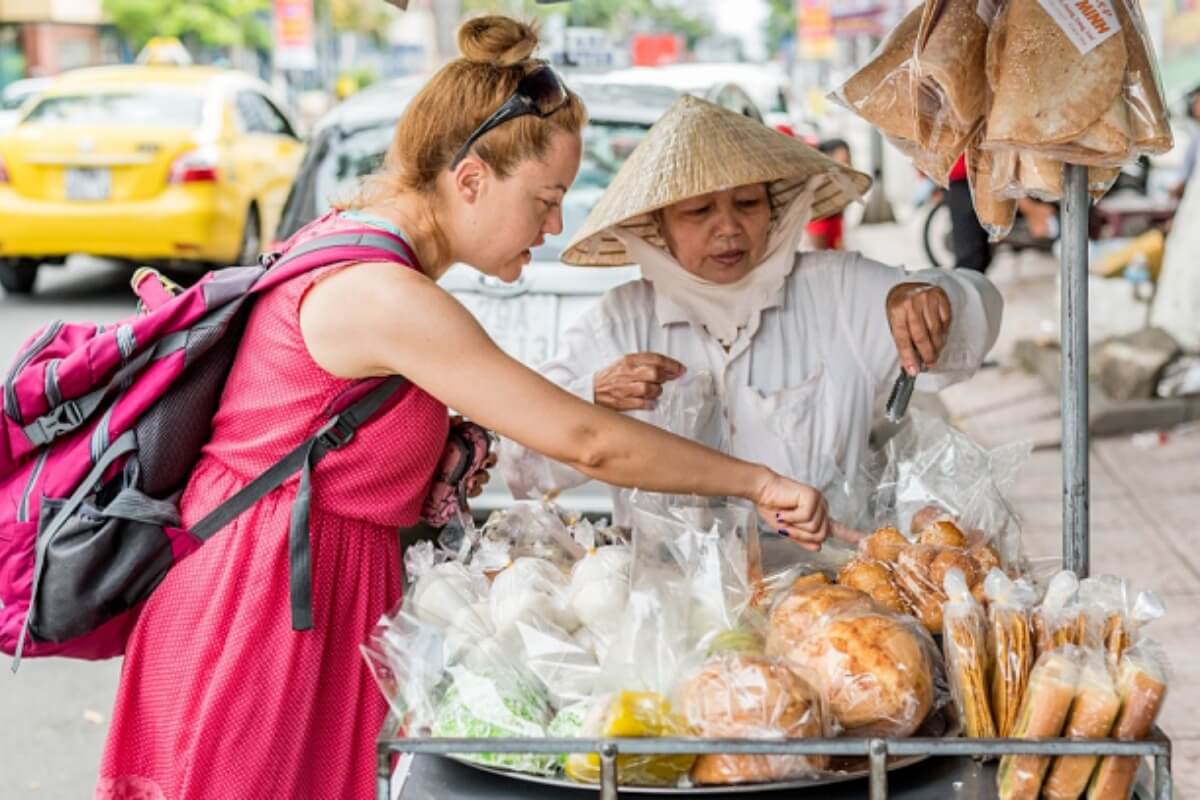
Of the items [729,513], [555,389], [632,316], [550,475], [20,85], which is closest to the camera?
[555,389]

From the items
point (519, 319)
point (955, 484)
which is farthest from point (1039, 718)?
point (519, 319)

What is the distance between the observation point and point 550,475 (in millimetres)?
2834

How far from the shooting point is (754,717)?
1573 mm

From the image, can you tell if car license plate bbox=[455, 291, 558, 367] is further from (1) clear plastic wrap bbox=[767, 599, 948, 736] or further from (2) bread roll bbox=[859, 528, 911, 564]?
(1) clear plastic wrap bbox=[767, 599, 948, 736]

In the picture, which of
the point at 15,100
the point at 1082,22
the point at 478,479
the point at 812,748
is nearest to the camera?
the point at 812,748

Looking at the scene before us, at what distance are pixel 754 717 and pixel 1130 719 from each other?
1.32ft

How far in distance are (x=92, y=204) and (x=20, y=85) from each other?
27.1 ft

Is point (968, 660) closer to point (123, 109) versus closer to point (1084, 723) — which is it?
point (1084, 723)

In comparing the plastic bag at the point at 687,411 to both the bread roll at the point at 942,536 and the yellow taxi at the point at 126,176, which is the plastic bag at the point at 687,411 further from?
the yellow taxi at the point at 126,176

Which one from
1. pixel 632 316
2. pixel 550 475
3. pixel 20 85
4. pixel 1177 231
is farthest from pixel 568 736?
pixel 20 85

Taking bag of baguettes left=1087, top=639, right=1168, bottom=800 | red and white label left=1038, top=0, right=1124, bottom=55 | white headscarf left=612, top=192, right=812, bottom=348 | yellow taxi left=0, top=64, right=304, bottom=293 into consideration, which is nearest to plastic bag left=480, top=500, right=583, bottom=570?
white headscarf left=612, top=192, right=812, bottom=348

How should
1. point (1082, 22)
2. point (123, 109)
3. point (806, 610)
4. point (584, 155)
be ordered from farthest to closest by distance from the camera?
point (123, 109) < point (584, 155) < point (1082, 22) < point (806, 610)

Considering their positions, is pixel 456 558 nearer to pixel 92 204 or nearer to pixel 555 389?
pixel 555 389

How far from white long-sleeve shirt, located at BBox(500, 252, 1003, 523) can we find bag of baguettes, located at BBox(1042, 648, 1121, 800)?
129 cm
